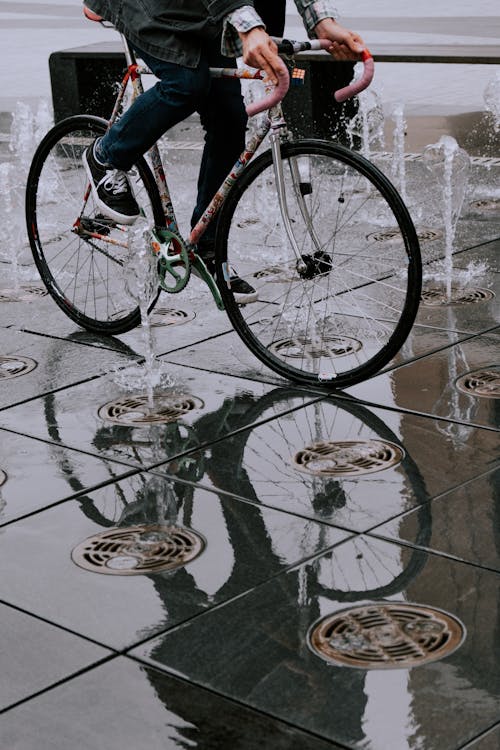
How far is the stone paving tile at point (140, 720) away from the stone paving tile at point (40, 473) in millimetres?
999

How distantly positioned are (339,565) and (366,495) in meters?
0.45

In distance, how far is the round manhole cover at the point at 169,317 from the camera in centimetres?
563

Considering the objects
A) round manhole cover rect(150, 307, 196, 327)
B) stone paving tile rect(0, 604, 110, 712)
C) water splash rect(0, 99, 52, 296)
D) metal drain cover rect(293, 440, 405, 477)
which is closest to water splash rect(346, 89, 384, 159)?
water splash rect(0, 99, 52, 296)

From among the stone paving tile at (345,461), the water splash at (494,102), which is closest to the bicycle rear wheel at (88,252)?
the stone paving tile at (345,461)

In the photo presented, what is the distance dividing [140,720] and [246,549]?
831 millimetres

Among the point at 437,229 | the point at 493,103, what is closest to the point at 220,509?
the point at 437,229

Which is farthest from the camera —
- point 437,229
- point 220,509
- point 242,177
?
point 437,229

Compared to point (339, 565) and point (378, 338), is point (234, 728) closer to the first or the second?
point (339, 565)

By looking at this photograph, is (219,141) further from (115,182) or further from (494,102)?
(494,102)

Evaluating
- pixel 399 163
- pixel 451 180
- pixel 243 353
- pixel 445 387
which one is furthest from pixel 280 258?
pixel 445 387

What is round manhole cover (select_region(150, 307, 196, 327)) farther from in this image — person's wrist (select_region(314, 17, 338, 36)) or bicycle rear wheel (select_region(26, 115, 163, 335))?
person's wrist (select_region(314, 17, 338, 36))

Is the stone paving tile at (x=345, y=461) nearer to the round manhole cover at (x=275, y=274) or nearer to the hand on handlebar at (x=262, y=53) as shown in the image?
the hand on handlebar at (x=262, y=53)

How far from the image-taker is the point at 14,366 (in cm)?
→ 516

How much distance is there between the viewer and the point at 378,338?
5172mm
